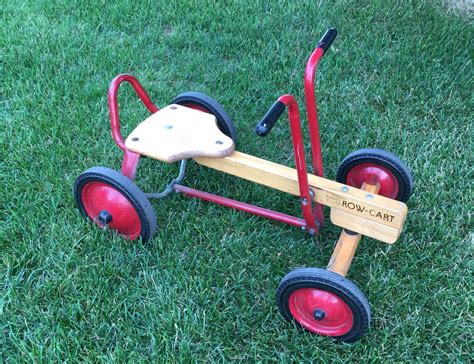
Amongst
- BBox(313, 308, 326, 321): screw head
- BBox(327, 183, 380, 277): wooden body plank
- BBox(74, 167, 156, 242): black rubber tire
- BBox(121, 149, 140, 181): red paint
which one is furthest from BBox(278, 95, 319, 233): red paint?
BBox(121, 149, 140, 181): red paint

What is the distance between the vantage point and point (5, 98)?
9.82 ft

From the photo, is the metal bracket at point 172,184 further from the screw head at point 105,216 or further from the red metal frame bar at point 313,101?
the red metal frame bar at point 313,101

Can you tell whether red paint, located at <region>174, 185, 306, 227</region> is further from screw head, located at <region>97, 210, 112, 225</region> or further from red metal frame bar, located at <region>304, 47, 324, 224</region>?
screw head, located at <region>97, 210, 112, 225</region>

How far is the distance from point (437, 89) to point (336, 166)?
888mm

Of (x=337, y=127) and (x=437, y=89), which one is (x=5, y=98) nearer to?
(x=337, y=127)

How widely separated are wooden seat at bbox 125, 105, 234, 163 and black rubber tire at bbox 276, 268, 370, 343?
0.55m

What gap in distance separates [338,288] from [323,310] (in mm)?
129

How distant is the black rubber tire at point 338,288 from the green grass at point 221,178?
11cm

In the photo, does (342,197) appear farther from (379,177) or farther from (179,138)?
(179,138)

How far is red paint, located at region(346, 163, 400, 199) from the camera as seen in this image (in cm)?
215

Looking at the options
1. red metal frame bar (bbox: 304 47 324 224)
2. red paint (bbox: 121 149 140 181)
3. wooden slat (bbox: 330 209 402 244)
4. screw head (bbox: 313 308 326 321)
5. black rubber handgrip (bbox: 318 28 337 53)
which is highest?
black rubber handgrip (bbox: 318 28 337 53)

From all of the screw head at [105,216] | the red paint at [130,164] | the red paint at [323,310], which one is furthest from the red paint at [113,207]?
the red paint at [323,310]

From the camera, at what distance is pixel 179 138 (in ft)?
6.81

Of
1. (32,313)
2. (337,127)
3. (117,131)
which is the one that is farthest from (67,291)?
(337,127)
